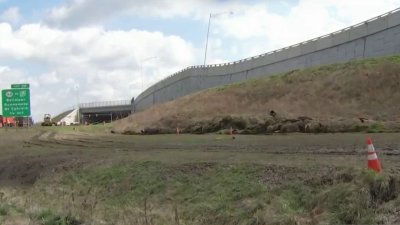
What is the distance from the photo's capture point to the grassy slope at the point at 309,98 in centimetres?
3331

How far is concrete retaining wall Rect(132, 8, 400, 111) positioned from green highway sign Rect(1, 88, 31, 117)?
2509 cm

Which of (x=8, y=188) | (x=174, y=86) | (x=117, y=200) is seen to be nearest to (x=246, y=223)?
(x=117, y=200)

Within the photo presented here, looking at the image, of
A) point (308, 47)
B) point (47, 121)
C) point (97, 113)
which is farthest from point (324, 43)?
point (97, 113)

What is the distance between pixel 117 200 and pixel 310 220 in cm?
727

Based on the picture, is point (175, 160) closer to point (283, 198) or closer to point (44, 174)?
point (44, 174)

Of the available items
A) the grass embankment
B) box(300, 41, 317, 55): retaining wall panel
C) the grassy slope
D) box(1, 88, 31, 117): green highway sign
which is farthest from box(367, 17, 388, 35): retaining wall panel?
box(1, 88, 31, 117): green highway sign

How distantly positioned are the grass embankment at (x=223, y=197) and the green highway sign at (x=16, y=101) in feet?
138

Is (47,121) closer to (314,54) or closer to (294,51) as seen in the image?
(294,51)

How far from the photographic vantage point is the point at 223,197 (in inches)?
527

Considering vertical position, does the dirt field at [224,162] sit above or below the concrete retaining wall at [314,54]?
below

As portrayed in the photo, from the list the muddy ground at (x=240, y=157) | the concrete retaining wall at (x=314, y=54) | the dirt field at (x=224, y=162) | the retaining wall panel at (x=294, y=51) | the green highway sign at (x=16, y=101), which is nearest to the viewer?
the dirt field at (x=224, y=162)

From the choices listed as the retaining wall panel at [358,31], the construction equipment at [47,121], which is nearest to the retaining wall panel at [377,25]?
the retaining wall panel at [358,31]

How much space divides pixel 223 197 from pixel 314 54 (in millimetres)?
44381

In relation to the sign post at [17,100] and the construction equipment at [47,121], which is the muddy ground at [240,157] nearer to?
the sign post at [17,100]
